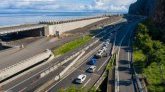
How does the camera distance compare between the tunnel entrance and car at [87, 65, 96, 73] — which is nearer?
car at [87, 65, 96, 73]

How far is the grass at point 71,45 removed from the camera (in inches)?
4360

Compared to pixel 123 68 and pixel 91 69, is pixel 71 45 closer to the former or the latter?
pixel 91 69

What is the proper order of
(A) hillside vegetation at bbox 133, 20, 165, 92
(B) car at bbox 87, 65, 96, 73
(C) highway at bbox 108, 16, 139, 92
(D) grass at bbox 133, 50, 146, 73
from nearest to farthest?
(C) highway at bbox 108, 16, 139, 92 → (A) hillside vegetation at bbox 133, 20, 165, 92 → (B) car at bbox 87, 65, 96, 73 → (D) grass at bbox 133, 50, 146, 73

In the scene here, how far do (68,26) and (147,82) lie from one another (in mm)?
98768

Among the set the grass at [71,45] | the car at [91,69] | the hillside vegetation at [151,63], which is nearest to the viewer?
the hillside vegetation at [151,63]

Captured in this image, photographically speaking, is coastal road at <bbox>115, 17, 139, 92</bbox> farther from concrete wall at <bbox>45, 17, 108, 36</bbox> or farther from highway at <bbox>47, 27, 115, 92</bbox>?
concrete wall at <bbox>45, 17, 108, 36</bbox>

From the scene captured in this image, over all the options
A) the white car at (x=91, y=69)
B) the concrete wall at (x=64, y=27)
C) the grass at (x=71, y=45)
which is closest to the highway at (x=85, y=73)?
the white car at (x=91, y=69)

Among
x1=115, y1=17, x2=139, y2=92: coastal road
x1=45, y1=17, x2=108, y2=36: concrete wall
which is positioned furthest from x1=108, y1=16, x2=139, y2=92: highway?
x1=45, y1=17, x2=108, y2=36: concrete wall

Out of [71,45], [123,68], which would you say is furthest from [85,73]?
[71,45]

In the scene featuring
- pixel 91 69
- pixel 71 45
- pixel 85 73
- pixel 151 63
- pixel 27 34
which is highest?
pixel 27 34

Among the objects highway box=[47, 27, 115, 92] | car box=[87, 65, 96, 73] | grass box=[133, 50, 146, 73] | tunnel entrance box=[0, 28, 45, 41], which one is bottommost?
highway box=[47, 27, 115, 92]

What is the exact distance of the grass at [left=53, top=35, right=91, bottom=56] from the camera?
111m

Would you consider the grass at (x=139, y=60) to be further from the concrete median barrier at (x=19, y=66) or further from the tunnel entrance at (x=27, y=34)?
the tunnel entrance at (x=27, y=34)

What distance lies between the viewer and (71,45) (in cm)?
12125
